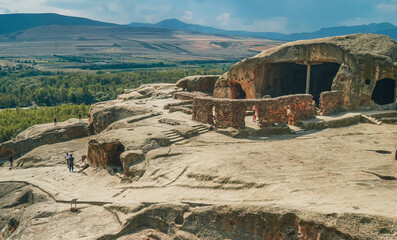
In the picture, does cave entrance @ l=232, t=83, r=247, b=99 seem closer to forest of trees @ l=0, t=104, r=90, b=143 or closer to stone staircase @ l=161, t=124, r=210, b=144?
stone staircase @ l=161, t=124, r=210, b=144

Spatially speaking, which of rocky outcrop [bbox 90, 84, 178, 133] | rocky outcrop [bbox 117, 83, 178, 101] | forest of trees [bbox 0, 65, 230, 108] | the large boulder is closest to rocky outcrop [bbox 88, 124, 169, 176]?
the large boulder

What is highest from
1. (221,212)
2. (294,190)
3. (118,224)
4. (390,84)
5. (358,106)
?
(390,84)

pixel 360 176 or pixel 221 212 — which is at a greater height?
pixel 360 176

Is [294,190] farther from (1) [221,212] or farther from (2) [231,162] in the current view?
(2) [231,162]

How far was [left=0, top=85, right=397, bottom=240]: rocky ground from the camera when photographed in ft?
30.7

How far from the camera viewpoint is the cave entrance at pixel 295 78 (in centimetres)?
3103

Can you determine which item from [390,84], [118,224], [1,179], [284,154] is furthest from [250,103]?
[1,179]

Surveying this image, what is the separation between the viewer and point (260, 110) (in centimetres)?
1947

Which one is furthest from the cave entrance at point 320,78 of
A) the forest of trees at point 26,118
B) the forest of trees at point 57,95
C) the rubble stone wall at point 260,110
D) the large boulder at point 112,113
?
the forest of trees at point 57,95

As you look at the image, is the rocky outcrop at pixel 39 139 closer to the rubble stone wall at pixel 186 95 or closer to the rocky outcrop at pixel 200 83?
the rubble stone wall at pixel 186 95

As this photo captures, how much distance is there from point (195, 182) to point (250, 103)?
25.5 ft

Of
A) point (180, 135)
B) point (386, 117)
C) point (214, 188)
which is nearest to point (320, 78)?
point (386, 117)

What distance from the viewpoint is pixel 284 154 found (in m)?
15.0

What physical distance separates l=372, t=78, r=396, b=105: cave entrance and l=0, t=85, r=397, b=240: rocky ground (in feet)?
19.2
